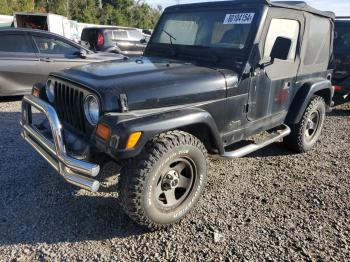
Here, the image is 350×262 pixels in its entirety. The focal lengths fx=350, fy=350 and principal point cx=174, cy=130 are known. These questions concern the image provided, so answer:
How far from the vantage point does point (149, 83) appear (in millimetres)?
2928

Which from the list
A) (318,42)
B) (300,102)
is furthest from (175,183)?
(318,42)

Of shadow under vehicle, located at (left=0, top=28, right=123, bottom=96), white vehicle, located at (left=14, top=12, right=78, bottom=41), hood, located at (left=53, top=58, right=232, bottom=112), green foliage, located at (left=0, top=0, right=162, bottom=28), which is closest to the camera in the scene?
hood, located at (left=53, top=58, right=232, bottom=112)

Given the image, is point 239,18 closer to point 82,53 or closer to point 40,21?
point 82,53

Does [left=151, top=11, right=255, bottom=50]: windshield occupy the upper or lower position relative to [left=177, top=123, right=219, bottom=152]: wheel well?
upper

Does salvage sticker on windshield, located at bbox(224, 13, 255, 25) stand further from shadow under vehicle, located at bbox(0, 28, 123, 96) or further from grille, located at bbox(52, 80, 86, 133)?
shadow under vehicle, located at bbox(0, 28, 123, 96)

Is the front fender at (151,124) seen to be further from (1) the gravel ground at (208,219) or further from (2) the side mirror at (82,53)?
(2) the side mirror at (82,53)

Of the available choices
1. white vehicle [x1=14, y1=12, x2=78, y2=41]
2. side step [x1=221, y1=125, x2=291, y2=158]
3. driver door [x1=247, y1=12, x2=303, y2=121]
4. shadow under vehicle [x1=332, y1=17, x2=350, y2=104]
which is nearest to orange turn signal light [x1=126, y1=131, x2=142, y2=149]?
side step [x1=221, y1=125, x2=291, y2=158]

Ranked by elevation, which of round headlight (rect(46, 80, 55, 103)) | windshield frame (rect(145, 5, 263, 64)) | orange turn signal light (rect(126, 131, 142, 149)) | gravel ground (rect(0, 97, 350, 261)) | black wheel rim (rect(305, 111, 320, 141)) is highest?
windshield frame (rect(145, 5, 263, 64))

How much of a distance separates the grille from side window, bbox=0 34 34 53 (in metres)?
4.30

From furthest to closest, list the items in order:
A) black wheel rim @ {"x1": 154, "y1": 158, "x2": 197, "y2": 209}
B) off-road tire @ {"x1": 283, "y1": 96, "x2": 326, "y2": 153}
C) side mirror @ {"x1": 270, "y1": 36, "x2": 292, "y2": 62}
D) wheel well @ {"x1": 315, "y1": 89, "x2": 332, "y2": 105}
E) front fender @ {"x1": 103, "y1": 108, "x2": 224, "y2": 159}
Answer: wheel well @ {"x1": 315, "y1": 89, "x2": 332, "y2": 105} < off-road tire @ {"x1": 283, "y1": 96, "x2": 326, "y2": 153} < side mirror @ {"x1": 270, "y1": 36, "x2": 292, "y2": 62} < black wheel rim @ {"x1": 154, "y1": 158, "x2": 197, "y2": 209} < front fender @ {"x1": 103, "y1": 108, "x2": 224, "y2": 159}

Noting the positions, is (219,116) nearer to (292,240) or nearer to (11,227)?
(292,240)

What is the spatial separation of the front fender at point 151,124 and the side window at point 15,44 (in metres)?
5.33

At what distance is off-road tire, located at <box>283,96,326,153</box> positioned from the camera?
461cm

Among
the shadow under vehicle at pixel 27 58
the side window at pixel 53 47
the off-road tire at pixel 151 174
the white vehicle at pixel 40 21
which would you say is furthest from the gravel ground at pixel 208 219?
the white vehicle at pixel 40 21
